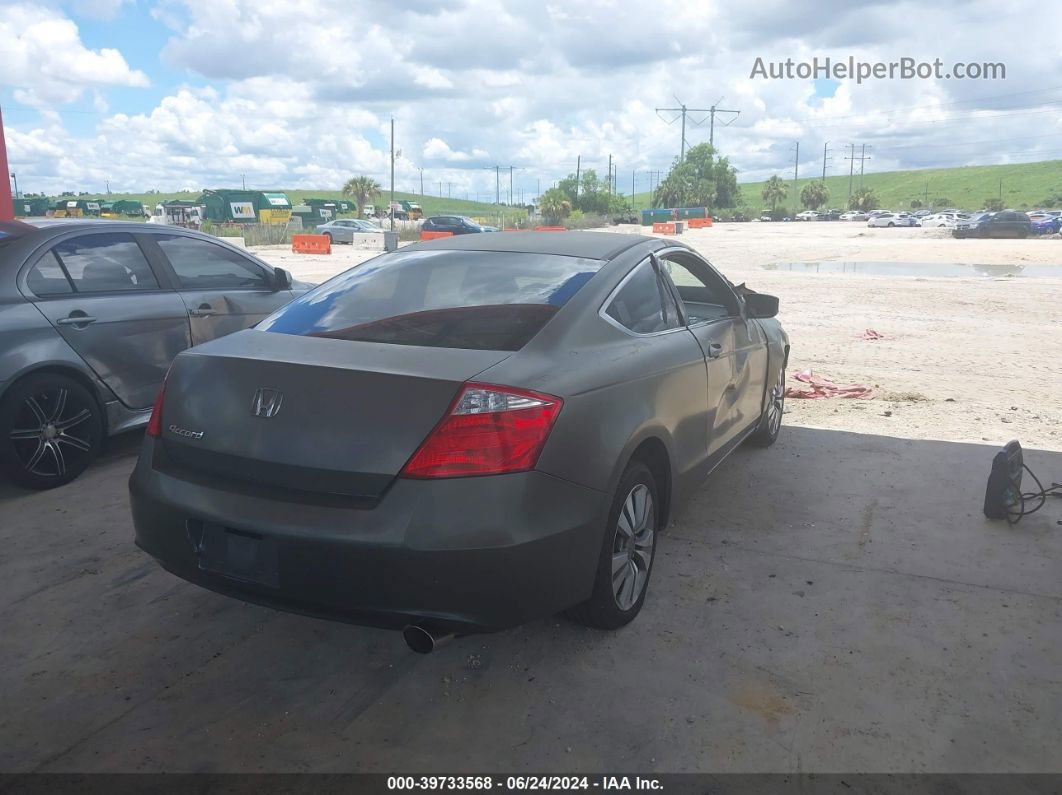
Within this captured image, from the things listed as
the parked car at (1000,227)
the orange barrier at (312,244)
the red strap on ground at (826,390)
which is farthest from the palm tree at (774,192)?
the red strap on ground at (826,390)

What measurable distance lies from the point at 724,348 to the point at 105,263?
158 inches

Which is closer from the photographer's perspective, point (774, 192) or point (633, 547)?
point (633, 547)

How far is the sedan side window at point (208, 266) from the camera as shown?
5.92 meters

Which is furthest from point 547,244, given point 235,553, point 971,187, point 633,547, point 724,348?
point 971,187

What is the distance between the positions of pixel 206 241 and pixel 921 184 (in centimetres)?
19888

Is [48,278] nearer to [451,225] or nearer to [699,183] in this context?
[451,225]

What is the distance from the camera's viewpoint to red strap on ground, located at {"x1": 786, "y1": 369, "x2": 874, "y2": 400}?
7.70 meters

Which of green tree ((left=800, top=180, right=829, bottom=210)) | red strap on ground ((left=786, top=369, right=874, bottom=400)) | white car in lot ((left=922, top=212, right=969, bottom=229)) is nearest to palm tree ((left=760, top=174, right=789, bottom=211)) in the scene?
green tree ((left=800, top=180, right=829, bottom=210))

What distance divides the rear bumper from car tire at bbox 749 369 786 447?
124 inches

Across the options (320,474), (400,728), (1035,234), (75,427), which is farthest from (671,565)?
(1035,234)

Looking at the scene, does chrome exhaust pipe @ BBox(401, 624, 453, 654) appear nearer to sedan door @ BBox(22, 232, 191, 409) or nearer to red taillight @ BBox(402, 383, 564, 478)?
red taillight @ BBox(402, 383, 564, 478)

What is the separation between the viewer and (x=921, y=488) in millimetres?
5160

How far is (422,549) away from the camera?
2.54m

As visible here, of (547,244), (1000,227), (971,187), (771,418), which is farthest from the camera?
(971,187)
